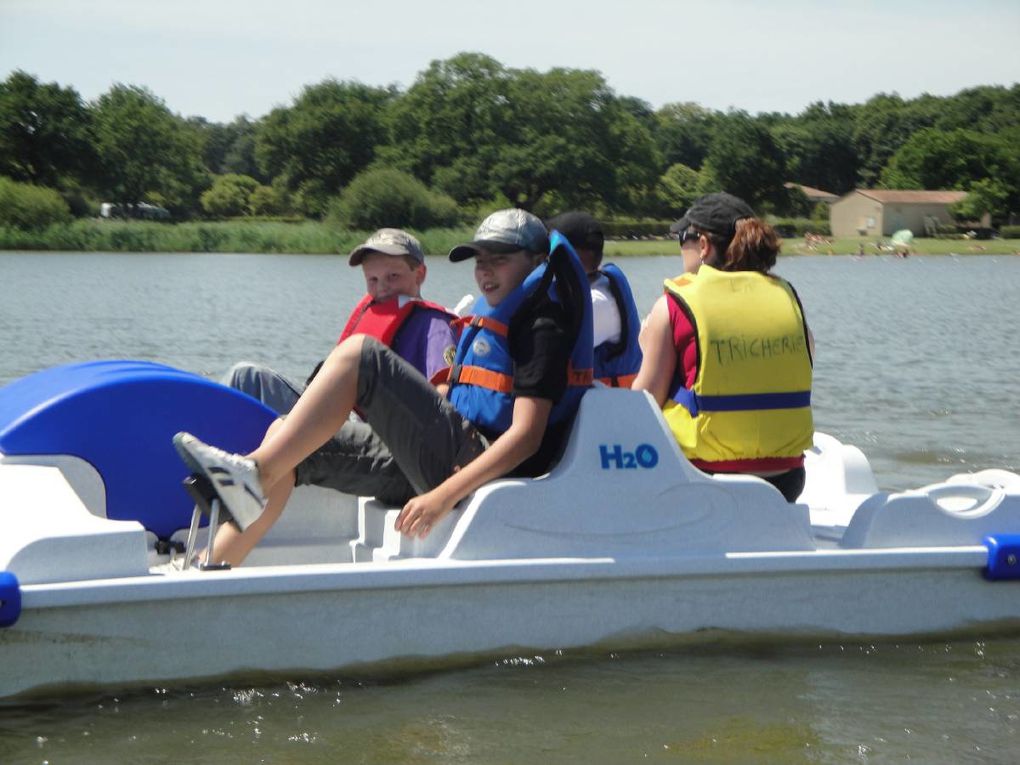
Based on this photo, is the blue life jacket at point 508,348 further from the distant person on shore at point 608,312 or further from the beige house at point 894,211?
the beige house at point 894,211

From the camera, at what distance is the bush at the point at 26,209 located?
164ft

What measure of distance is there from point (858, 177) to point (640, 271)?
8102cm

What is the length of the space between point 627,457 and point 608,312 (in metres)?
0.98

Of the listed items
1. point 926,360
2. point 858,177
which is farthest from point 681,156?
point 926,360

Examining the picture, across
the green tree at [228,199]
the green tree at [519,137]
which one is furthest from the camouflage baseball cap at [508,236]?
the green tree at [228,199]

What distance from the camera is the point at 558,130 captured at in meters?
86.8

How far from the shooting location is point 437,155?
84188 millimetres

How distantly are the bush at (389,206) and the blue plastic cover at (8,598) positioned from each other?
5916 centimetres

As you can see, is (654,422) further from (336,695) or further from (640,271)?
(640,271)

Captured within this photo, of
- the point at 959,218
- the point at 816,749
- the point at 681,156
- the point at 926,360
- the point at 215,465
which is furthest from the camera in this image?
the point at 681,156

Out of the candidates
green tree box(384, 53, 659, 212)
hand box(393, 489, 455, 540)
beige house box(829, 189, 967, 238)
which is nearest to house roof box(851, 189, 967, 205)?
beige house box(829, 189, 967, 238)

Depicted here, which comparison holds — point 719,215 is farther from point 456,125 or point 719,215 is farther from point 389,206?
point 456,125

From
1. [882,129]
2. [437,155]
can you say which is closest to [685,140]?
[882,129]

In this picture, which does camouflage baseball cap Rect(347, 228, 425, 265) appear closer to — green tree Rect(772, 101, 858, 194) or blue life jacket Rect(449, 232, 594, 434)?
blue life jacket Rect(449, 232, 594, 434)
